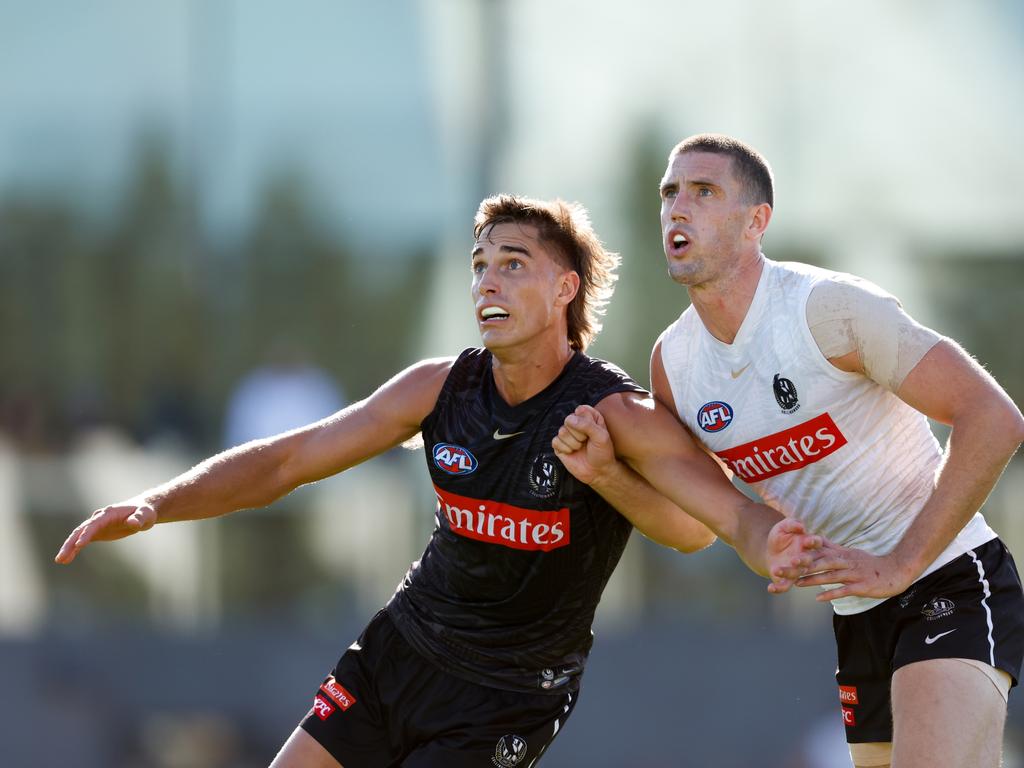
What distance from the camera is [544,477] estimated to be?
497cm

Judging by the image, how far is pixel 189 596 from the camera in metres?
11.2

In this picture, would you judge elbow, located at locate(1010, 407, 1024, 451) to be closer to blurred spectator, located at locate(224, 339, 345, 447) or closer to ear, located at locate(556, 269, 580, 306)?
ear, located at locate(556, 269, 580, 306)

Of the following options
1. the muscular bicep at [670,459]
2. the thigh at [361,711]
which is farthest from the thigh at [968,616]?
the thigh at [361,711]

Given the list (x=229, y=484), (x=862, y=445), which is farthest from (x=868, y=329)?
(x=229, y=484)

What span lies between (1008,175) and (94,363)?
7.26 m

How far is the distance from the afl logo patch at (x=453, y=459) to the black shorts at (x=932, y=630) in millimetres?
1355

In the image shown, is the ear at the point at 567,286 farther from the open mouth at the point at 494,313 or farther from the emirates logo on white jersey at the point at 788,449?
the emirates logo on white jersey at the point at 788,449

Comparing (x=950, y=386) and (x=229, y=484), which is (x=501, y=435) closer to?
(x=229, y=484)

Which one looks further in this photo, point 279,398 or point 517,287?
point 279,398

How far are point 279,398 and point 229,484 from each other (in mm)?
5540

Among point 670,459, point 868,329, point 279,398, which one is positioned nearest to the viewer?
point 868,329

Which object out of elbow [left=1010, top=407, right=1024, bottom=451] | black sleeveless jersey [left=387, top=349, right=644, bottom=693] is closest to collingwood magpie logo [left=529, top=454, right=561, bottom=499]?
black sleeveless jersey [left=387, top=349, right=644, bottom=693]

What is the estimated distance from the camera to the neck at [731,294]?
4.87m

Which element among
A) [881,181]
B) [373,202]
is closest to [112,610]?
[373,202]
